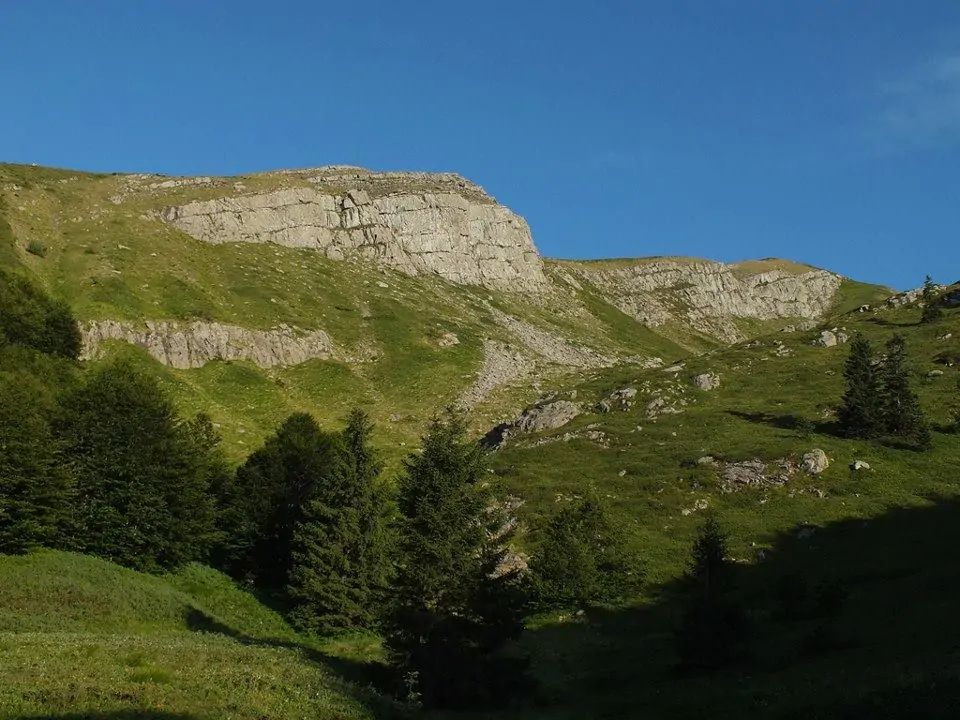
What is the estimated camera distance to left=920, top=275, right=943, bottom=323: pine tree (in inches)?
3792

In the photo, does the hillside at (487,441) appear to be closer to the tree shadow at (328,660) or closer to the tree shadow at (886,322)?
the tree shadow at (328,660)

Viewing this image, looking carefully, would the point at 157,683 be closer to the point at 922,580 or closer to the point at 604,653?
the point at 604,653

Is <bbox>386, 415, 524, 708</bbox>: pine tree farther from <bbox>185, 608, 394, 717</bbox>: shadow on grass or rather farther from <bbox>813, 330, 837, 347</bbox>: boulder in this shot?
<bbox>813, 330, 837, 347</bbox>: boulder

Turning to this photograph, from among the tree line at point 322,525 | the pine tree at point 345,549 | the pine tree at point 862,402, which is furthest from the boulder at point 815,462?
the pine tree at point 345,549

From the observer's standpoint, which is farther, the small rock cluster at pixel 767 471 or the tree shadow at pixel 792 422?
the tree shadow at pixel 792 422

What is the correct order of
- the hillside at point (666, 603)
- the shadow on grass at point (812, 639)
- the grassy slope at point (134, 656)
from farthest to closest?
the shadow on grass at point (812, 639) < the hillside at point (666, 603) < the grassy slope at point (134, 656)

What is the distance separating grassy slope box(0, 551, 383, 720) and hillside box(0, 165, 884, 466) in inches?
1407

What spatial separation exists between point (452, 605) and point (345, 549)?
16.7 m

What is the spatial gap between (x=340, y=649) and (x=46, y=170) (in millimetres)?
134598

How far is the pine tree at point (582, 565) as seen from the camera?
4294 centimetres

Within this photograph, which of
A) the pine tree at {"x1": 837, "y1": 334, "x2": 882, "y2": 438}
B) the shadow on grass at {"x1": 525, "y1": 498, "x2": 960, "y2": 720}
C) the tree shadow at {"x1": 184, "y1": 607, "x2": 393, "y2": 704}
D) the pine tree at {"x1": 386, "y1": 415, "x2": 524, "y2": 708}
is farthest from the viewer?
the pine tree at {"x1": 837, "y1": 334, "x2": 882, "y2": 438}

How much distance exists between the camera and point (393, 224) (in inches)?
6270

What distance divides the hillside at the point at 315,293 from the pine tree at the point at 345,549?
3195 centimetres

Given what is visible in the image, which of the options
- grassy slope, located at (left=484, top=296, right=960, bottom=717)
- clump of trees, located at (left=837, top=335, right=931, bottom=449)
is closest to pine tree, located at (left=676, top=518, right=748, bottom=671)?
grassy slope, located at (left=484, top=296, right=960, bottom=717)
